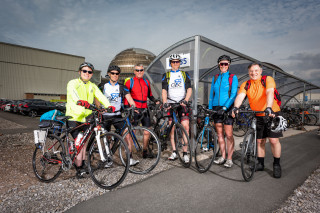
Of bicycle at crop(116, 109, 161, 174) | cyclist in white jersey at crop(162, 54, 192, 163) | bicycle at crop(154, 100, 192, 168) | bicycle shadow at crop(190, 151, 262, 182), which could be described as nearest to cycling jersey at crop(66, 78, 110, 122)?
bicycle at crop(116, 109, 161, 174)

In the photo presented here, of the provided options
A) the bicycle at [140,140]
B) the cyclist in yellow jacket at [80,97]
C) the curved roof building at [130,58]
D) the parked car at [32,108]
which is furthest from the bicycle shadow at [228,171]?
the curved roof building at [130,58]

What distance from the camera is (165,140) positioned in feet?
12.6

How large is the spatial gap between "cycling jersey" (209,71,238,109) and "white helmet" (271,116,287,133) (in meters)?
0.81

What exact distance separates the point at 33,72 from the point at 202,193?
46.5 m

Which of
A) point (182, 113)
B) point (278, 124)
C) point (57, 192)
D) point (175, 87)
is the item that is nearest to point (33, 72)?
point (175, 87)

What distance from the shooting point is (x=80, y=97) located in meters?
3.04

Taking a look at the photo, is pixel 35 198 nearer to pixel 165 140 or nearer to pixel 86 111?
pixel 86 111

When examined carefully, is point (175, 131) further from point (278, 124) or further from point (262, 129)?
point (278, 124)

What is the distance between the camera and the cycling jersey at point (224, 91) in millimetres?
3594

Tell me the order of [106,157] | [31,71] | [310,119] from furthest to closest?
[31,71]
[310,119]
[106,157]

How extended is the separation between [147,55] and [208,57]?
78.1 meters

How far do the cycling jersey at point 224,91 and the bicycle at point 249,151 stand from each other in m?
0.55

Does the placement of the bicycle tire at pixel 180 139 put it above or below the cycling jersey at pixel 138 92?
below

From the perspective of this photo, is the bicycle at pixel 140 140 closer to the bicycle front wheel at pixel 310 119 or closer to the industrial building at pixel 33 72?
the bicycle front wheel at pixel 310 119
